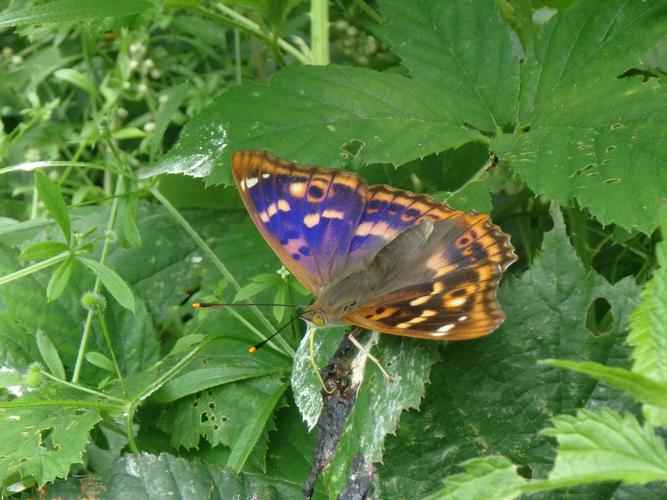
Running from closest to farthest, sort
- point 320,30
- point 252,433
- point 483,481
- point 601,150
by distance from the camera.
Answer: point 483,481 → point 601,150 → point 252,433 → point 320,30

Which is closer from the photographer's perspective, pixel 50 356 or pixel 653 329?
pixel 653 329

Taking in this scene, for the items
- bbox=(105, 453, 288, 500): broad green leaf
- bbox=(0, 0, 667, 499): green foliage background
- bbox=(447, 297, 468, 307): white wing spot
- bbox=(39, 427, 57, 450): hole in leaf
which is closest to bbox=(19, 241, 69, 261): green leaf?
bbox=(0, 0, 667, 499): green foliage background

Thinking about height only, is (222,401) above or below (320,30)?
below

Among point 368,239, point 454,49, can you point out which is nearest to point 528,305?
point 368,239

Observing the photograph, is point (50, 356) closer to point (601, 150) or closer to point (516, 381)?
point (516, 381)

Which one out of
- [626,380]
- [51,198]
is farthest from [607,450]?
[51,198]

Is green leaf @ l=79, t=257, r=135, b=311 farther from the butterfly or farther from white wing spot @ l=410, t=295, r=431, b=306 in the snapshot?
white wing spot @ l=410, t=295, r=431, b=306
